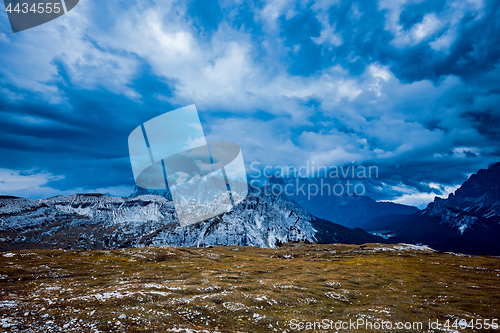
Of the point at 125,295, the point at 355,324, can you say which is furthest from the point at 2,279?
the point at 355,324

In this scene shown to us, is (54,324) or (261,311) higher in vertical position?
(54,324)

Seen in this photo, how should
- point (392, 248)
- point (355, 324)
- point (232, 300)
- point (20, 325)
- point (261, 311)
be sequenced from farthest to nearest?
point (392, 248), point (232, 300), point (261, 311), point (355, 324), point (20, 325)

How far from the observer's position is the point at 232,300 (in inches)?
1489

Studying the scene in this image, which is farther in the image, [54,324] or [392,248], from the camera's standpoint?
[392,248]

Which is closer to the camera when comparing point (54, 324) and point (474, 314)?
point (54, 324)

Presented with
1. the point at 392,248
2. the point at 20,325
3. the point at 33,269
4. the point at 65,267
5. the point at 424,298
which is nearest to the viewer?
the point at 20,325

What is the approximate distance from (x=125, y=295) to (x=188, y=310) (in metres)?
11.5

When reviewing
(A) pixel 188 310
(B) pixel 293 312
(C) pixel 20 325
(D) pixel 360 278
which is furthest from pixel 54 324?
(D) pixel 360 278

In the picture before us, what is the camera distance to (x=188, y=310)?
32.8 meters

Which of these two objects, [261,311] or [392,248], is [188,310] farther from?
[392,248]

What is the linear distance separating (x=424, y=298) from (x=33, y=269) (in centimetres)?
9626

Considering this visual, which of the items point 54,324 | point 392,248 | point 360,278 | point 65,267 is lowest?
point 392,248

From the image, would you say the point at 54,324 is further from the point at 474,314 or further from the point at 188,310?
the point at 474,314

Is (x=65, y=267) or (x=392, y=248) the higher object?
(x=65, y=267)
